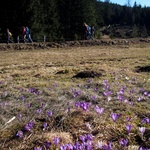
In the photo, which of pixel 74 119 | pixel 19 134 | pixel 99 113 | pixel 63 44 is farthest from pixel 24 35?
pixel 19 134

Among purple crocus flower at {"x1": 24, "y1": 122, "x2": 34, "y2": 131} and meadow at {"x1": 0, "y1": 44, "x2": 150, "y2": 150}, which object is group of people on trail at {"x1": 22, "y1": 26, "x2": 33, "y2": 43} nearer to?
meadow at {"x1": 0, "y1": 44, "x2": 150, "y2": 150}

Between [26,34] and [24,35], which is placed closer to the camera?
[24,35]

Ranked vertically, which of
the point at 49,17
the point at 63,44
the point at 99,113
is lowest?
the point at 63,44

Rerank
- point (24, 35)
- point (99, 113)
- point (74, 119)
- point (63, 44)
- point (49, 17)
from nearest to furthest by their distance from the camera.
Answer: point (74, 119) → point (99, 113) → point (63, 44) → point (24, 35) → point (49, 17)

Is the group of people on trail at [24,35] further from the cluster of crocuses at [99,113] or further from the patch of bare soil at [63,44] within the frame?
the cluster of crocuses at [99,113]

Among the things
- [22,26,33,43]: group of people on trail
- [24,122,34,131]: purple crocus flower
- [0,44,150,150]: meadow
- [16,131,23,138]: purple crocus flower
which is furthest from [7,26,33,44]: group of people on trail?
[16,131,23,138]: purple crocus flower

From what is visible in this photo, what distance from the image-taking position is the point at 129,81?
5844mm

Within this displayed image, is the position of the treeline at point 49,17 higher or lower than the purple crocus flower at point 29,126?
higher

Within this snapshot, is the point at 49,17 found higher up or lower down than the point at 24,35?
higher up

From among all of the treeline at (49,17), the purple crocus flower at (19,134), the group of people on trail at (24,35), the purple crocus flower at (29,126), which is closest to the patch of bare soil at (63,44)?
the group of people on trail at (24,35)

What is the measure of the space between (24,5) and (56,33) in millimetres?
7252

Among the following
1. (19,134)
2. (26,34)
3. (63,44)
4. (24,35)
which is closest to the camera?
(19,134)

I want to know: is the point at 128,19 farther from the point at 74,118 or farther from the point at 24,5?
the point at 74,118

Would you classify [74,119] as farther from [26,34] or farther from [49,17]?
[49,17]
